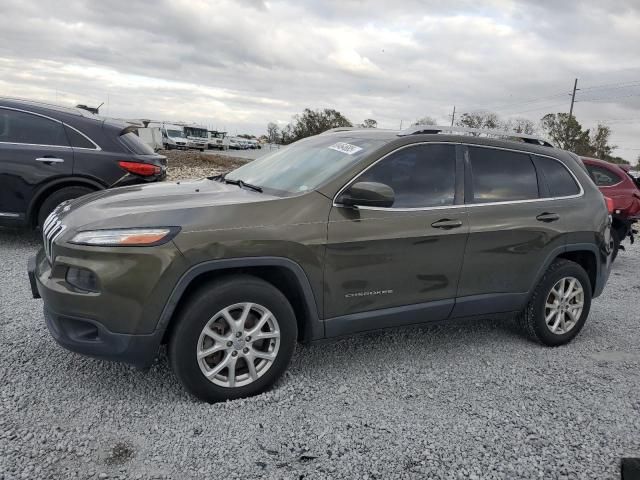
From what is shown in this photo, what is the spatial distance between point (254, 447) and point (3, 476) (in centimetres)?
117

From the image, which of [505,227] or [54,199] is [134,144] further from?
[505,227]

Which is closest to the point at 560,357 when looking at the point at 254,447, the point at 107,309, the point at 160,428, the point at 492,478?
the point at 492,478

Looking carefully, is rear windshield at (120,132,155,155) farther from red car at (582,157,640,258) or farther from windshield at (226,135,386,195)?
red car at (582,157,640,258)

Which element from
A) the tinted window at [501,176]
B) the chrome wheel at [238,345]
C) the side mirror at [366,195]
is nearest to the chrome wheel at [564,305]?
the tinted window at [501,176]

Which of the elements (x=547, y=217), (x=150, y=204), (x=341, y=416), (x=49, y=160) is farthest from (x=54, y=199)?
(x=547, y=217)

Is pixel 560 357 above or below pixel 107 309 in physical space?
below

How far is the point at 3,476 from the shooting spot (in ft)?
7.88

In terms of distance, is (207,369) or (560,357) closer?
(207,369)

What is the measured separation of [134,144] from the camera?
668 cm

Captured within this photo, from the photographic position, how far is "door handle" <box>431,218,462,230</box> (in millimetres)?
3648

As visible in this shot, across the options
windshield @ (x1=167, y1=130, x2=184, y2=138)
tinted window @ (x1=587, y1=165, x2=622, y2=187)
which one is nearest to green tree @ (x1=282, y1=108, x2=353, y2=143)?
windshield @ (x1=167, y1=130, x2=184, y2=138)

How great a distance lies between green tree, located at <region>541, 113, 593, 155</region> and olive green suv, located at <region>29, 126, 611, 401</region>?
49.8m

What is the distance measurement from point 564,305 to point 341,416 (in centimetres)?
240

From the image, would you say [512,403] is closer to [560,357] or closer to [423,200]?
[560,357]
